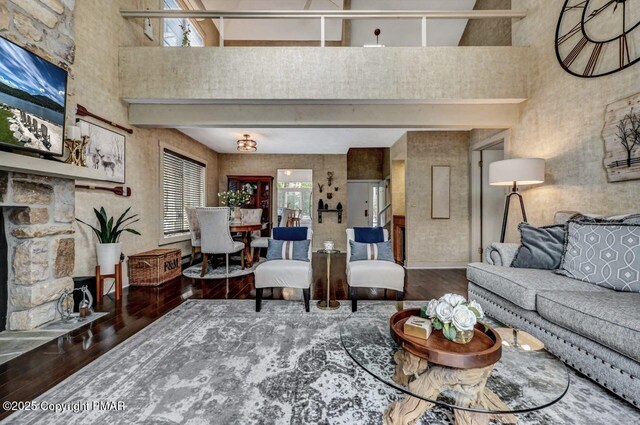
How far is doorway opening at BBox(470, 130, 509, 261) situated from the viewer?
485cm

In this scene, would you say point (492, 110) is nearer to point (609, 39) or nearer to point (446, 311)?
point (609, 39)

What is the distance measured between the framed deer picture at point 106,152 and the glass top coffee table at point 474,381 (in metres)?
3.35

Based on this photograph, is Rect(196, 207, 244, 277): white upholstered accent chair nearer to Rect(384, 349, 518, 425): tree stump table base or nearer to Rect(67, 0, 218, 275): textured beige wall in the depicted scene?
Rect(67, 0, 218, 275): textured beige wall

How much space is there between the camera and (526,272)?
234cm

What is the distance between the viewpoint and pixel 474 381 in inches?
43.2

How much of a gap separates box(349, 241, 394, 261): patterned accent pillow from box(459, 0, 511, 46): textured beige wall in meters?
3.76

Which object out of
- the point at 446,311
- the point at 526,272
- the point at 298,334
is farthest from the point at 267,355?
the point at 526,272

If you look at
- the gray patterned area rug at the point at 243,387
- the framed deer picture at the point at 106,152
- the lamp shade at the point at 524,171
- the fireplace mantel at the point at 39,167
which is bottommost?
the gray patterned area rug at the point at 243,387

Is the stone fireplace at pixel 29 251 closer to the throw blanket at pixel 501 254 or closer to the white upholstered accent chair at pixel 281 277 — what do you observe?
the white upholstered accent chair at pixel 281 277

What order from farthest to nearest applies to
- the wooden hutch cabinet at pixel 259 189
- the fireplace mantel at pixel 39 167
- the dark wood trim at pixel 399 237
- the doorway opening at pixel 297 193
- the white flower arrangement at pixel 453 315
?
the doorway opening at pixel 297 193 → the wooden hutch cabinet at pixel 259 189 → the dark wood trim at pixel 399 237 → the fireplace mantel at pixel 39 167 → the white flower arrangement at pixel 453 315

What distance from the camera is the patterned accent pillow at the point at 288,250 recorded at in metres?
3.05

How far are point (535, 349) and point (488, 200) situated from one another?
4.23 m

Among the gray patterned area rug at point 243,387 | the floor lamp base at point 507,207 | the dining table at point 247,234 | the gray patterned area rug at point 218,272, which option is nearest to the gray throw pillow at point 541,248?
the floor lamp base at point 507,207

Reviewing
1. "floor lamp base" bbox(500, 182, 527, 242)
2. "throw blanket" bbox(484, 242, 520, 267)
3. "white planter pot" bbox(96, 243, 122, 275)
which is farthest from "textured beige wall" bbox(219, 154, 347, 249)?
"throw blanket" bbox(484, 242, 520, 267)
